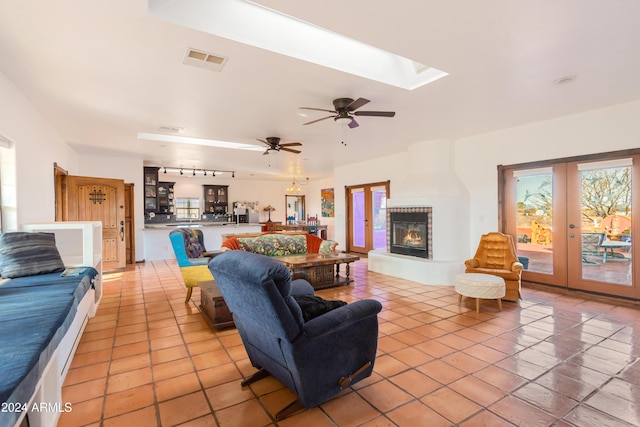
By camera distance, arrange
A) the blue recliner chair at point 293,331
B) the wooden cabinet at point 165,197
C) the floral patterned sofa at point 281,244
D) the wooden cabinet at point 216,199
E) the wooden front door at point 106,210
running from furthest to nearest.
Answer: the wooden cabinet at point 216,199, the wooden cabinet at point 165,197, the wooden front door at point 106,210, the floral patterned sofa at point 281,244, the blue recliner chair at point 293,331

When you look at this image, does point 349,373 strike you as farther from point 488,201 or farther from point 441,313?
point 488,201

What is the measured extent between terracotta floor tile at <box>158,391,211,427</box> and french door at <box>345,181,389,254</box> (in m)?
6.07

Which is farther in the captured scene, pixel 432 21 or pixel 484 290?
pixel 484 290

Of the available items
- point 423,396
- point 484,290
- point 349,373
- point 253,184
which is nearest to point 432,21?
point 349,373

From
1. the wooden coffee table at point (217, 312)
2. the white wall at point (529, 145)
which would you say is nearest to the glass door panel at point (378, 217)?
the white wall at point (529, 145)

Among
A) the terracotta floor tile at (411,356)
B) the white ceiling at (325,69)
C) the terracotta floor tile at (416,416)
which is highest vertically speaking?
the white ceiling at (325,69)

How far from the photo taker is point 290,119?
4.50 metres

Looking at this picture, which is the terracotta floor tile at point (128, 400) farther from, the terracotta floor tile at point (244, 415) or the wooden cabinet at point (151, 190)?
the wooden cabinet at point (151, 190)

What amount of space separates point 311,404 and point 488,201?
4911 mm

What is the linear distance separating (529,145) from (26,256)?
6.55m

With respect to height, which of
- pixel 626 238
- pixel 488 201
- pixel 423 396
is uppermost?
pixel 488 201

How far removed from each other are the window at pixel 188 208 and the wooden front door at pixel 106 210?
14.0 feet

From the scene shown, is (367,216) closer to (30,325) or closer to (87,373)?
(87,373)

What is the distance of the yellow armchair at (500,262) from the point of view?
13.7 feet
